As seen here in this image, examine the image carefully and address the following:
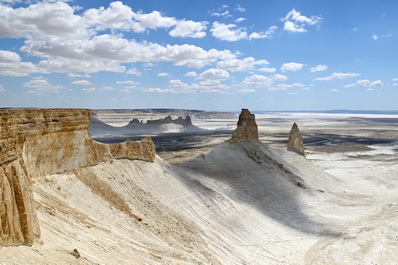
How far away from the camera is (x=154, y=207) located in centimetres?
1747

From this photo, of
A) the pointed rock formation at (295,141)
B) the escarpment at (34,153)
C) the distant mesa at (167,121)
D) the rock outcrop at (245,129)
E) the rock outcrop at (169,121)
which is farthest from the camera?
the rock outcrop at (169,121)

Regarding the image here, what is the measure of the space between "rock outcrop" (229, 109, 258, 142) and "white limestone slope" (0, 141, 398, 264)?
2.53 metres

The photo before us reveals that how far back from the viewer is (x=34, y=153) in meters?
14.4

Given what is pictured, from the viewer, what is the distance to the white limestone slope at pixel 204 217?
11383 mm

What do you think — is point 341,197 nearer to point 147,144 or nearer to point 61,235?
point 147,144

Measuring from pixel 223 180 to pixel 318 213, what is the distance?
21.4 ft

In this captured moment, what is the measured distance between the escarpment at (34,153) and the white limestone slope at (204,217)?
0.46 m

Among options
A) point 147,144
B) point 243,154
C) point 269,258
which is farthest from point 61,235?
point 243,154

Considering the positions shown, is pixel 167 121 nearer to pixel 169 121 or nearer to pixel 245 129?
pixel 169 121

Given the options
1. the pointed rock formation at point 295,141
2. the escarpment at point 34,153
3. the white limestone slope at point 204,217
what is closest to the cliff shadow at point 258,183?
the white limestone slope at point 204,217

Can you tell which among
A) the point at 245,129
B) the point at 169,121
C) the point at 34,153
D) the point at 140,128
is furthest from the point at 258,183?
the point at 169,121

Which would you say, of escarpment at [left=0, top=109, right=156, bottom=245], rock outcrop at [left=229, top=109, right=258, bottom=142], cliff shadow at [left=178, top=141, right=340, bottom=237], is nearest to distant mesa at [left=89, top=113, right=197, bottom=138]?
rock outcrop at [left=229, top=109, right=258, bottom=142]

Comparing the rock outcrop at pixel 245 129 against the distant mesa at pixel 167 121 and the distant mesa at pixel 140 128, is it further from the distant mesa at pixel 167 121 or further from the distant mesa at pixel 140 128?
the distant mesa at pixel 167 121

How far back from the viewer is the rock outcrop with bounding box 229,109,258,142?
3209cm
